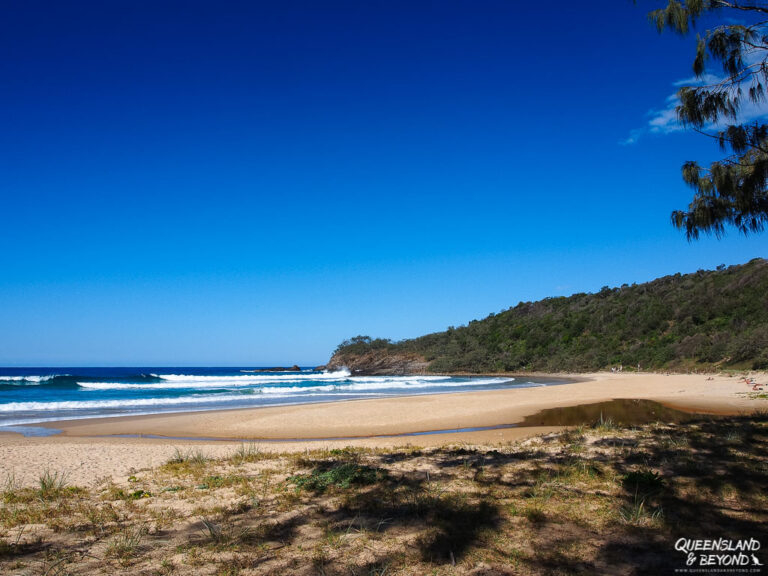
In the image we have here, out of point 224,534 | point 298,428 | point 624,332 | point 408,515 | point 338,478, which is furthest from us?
point 624,332

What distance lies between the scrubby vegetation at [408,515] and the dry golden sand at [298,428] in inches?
86.1

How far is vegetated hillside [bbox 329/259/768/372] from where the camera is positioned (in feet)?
118

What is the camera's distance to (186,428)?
1439 centimetres

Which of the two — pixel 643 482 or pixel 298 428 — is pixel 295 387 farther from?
pixel 643 482

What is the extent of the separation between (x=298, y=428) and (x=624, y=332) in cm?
4729

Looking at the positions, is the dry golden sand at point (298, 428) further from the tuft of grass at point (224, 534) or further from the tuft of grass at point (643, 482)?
the tuft of grass at point (643, 482)

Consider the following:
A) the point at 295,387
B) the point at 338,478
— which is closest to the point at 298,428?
the point at 338,478

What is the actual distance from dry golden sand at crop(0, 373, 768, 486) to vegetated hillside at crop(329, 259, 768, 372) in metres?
16.2

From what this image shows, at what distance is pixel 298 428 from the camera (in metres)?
14.2

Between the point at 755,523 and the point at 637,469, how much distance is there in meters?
1.82

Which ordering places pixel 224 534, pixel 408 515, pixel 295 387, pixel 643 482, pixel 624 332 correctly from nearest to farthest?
1. pixel 224 534
2. pixel 408 515
3. pixel 643 482
4. pixel 295 387
5. pixel 624 332

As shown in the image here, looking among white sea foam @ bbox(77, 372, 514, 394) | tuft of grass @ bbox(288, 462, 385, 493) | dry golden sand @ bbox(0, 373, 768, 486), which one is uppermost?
tuft of grass @ bbox(288, 462, 385, 493)

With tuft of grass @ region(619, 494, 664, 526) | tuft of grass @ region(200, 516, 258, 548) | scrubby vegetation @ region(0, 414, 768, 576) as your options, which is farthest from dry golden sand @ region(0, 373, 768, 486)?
tuft of grass @ region(619, 494, 664, 526)

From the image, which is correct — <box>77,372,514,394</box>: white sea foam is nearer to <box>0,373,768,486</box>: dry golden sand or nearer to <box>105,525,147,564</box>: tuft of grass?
<box>0,373,768,486</box>: dry golden sand
